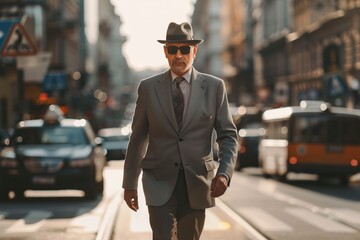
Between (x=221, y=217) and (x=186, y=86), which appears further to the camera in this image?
(x=221, y=217)

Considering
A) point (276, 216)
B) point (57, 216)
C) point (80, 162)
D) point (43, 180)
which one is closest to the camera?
point (57, 216)

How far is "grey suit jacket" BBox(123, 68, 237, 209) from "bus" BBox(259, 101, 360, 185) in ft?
62.9

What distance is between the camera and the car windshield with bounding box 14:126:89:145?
17891 millimetres

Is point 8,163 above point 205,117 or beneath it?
beneath

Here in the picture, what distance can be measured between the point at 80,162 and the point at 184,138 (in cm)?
1155

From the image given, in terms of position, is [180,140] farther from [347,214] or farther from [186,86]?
[347,214]

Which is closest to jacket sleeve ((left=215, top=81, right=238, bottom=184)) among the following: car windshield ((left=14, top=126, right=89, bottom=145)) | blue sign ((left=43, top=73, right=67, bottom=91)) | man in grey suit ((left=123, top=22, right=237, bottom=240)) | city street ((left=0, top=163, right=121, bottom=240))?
man in grey suit ((left=123, top=22, right=237, bottom=240))

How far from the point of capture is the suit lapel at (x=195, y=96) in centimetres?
589

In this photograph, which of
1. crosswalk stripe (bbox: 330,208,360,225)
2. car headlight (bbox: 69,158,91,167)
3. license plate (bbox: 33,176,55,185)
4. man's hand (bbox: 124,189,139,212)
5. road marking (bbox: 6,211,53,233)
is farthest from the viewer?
car headlight (bbox: 69,158,91,167)

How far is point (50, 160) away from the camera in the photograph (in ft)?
56.1

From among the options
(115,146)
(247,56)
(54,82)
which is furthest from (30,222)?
(247,56)

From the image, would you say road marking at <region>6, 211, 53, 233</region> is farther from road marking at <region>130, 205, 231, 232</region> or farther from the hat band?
the hat band

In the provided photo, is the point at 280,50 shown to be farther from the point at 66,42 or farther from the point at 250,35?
the point at 250,35

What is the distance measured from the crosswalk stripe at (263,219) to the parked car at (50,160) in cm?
304
